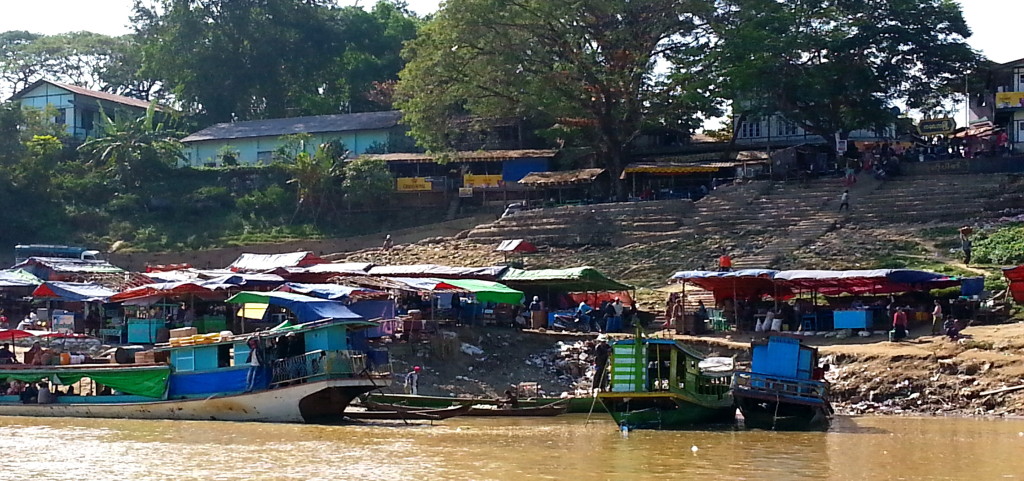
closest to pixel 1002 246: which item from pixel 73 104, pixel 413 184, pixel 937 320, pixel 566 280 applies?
pixel 937 320

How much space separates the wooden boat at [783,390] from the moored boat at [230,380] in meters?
6.32

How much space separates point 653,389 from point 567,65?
25.6 m

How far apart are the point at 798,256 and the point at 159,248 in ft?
78.9

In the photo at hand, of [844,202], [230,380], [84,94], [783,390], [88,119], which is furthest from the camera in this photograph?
[88,119]

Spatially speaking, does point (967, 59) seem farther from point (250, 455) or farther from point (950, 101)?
point (250, 455)

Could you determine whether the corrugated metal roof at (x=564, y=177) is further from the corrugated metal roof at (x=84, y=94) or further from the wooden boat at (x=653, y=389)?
the wooden boat at (x=653, y=389)

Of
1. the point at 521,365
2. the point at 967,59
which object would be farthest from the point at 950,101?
the point at 521,365

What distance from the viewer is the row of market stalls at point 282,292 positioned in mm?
30031

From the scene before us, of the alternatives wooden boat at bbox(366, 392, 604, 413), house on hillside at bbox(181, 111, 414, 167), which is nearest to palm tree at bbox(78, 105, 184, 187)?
house on hillside at bbox(181, 111, 414, 167)

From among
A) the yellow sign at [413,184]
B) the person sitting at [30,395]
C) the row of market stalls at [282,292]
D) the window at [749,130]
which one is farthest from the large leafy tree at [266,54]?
the person sitting at [30,395]

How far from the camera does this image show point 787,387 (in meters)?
22.8

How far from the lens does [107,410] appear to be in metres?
24.3

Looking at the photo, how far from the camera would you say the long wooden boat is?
2317cm

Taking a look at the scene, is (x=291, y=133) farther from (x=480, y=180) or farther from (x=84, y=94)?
(x=84, y=94)
